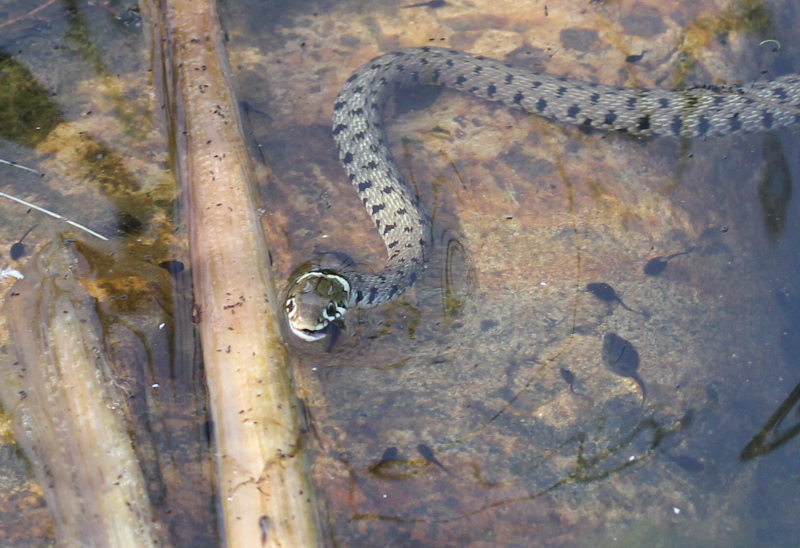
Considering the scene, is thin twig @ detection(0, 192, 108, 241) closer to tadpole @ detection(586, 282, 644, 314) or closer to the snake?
the snake

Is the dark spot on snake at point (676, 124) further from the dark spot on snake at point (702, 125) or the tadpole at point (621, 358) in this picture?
the tadpole at point (621, 358)

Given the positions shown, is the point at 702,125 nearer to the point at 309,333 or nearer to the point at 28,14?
the point at 309,333

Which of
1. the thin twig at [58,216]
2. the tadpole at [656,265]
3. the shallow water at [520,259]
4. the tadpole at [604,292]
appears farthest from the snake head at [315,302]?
the tadpole at [656,265]

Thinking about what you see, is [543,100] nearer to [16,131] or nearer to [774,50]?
[774,50]

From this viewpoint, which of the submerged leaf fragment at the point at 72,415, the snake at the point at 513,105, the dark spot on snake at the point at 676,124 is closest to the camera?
the submerged leaf fragment at the point at 72,415

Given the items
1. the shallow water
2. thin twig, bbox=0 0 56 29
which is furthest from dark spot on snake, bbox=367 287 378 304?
thin twig, bbox=0 0 56 29

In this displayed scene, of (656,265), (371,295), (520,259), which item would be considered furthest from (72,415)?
(656,265)
